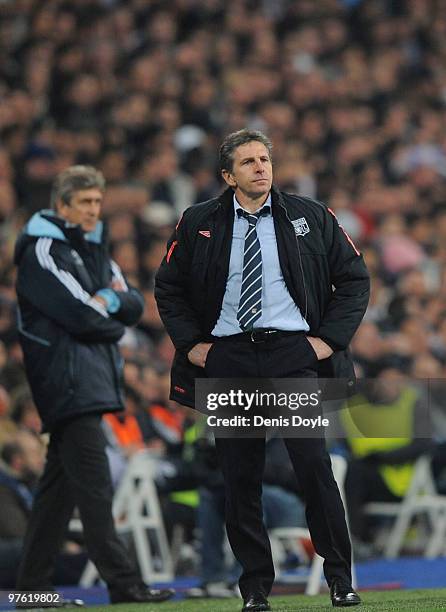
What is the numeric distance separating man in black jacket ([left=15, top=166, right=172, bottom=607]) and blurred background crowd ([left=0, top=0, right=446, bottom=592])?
1.92 meters

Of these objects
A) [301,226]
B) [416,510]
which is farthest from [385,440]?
[301,226]

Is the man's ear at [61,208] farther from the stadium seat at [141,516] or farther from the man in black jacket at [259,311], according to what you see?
the stadium seat at [141,516]

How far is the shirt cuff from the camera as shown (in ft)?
25.9

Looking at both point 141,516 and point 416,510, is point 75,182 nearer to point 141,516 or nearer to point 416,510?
point 141,516

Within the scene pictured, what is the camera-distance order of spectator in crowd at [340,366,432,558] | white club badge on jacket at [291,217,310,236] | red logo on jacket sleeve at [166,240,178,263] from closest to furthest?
1. white club badge on jacket at [291,217,310,236]
2. red logo on jacket sleeve at [166,240,178,263]
3. spectator in crowd at [340,366,432,558]

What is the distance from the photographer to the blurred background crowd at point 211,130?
1244cm

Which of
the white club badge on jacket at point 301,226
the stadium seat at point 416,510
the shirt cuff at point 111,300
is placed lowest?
the stadium seat at point 416,510

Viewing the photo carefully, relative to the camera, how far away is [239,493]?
6.53 metres

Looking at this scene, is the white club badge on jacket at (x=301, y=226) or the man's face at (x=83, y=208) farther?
the man's face at (x=83, y=208)

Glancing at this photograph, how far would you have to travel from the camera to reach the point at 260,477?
6.59 m

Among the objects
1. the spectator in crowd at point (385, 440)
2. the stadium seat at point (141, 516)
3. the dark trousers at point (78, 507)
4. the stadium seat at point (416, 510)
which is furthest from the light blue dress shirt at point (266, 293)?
the stadium seat at point (416, 510)

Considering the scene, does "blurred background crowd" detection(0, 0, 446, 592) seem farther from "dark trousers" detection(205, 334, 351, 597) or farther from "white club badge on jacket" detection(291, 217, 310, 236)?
"white club badge on jacket" detection(291, 217, 310, 236)

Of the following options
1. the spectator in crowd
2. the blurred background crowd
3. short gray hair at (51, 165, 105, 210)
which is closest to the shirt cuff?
short gray hair at (51, 165, 105, 210)

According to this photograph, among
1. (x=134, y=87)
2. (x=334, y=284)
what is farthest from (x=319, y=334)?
(x=134, y=87)
